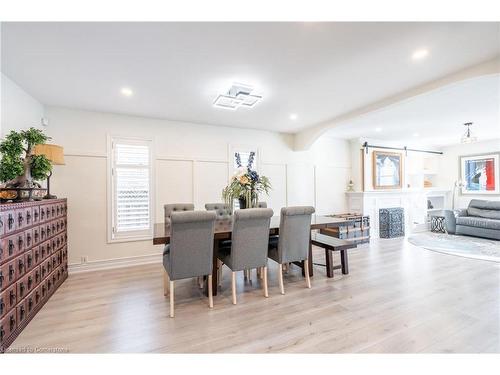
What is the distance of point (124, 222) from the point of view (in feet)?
13.2

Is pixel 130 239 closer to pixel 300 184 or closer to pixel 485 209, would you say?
pixel 300 184

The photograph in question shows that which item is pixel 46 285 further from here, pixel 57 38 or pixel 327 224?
pixel 327 224

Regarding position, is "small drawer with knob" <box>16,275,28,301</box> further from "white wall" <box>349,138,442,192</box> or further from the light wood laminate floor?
"white wall" <box>349,138,442,192</box>

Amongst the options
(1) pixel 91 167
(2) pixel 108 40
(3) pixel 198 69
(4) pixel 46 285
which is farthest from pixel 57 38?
(4) pixel 46 285

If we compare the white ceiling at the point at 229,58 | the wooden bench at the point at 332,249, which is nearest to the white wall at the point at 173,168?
the white ceiling at the point at 229,58

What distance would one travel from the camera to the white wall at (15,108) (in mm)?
2557

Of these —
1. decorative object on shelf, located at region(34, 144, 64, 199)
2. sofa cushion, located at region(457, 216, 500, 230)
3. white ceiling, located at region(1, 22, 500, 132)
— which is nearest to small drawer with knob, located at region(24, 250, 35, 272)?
decorative object on shelf, located at region(34, 144, 64, 199)

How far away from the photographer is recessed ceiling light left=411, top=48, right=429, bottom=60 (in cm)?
219

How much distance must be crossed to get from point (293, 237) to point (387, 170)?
4701 mm

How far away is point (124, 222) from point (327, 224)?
337 centimetres

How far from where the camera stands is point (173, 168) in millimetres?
4383

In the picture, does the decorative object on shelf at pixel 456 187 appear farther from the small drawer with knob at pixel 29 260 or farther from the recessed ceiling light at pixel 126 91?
the small drawer with knob at pixel 29 260

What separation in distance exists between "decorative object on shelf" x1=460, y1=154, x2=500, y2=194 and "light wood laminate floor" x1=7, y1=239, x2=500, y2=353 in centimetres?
420
